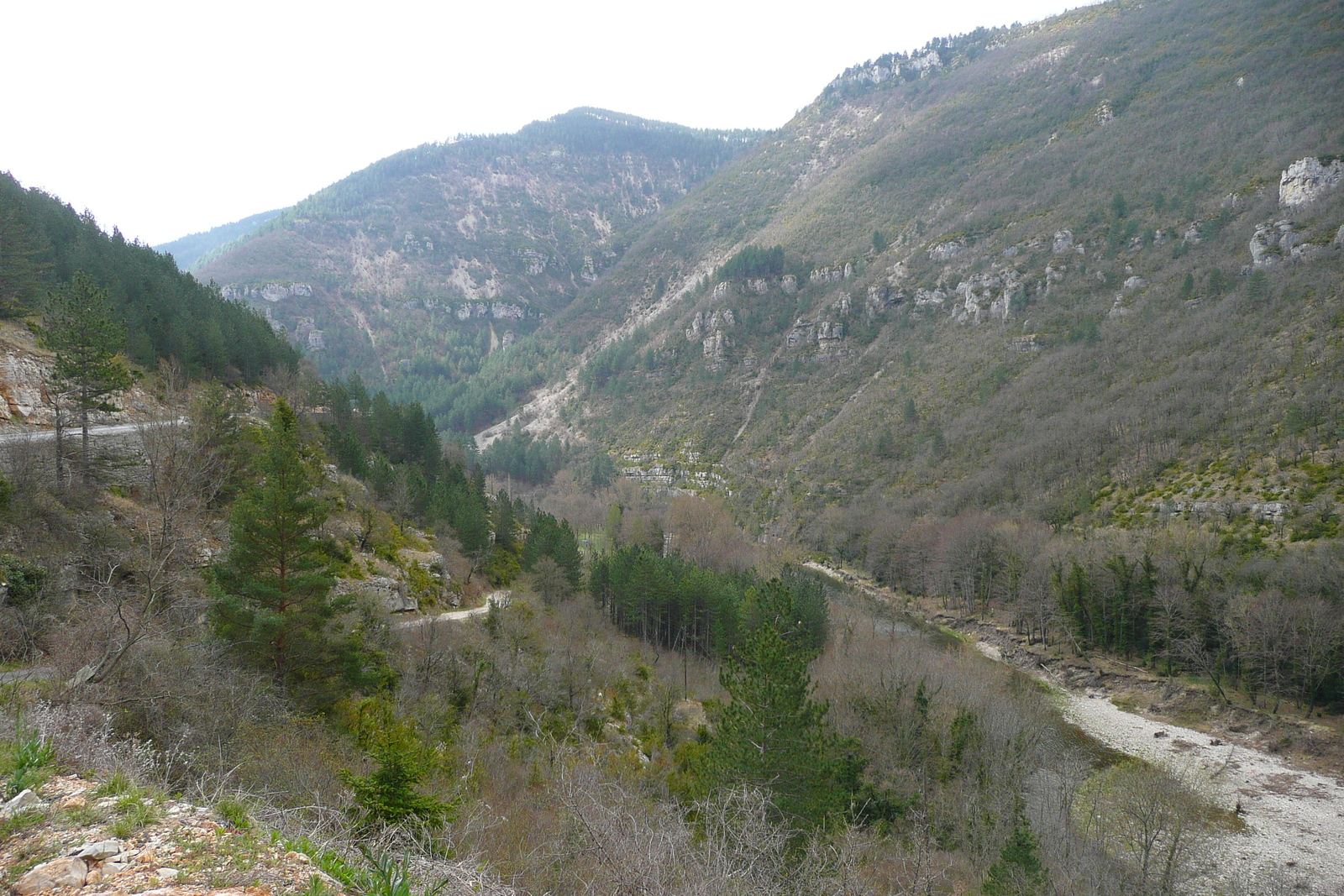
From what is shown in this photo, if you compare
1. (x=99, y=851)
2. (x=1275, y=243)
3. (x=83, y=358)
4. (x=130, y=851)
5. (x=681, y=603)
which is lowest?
(x=681, y=603)

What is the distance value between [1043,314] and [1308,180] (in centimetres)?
3504

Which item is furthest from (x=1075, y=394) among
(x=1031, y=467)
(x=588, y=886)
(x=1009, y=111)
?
(x=1009, y=111)

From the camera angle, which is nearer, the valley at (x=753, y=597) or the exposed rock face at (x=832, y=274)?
the valley at (x=753, y=597)

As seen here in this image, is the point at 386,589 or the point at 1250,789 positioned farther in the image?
the point at 1250,789

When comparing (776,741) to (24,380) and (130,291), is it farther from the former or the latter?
(130,291)

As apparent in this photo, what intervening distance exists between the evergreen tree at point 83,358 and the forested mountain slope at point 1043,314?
2954 inches

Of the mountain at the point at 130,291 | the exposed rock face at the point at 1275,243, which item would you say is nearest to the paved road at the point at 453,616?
the mountain at the point at 130,291

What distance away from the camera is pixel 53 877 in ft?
15.4

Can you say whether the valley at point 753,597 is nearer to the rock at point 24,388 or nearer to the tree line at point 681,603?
the rock at point 24,388

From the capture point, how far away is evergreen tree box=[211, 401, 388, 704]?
618 inches

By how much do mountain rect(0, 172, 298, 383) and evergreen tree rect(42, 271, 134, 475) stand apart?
10.4m

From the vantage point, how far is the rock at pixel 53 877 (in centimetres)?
458

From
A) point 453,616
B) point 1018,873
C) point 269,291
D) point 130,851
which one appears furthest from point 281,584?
point 269,291

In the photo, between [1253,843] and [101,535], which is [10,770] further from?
[1253,843]
